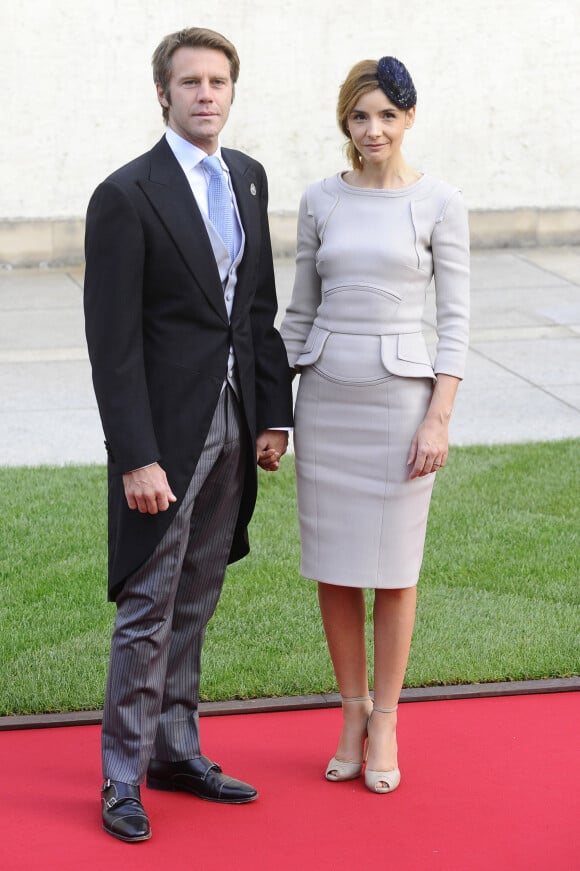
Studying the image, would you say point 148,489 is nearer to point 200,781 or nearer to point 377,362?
point 377,362

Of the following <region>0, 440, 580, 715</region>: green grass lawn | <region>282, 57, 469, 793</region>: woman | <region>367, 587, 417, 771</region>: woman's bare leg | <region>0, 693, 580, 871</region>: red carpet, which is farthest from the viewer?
<region>0, 440, 580, 715</region>: green grass lawn

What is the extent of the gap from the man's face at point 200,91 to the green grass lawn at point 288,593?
2125mm

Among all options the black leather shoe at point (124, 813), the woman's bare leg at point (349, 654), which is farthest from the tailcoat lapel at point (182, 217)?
the black leather shoe at point (124, 813)

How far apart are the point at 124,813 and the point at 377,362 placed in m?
1.50

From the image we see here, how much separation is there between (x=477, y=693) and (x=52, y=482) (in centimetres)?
320

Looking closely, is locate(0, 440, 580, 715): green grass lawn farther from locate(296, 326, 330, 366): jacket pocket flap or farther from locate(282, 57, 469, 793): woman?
locate(296, 326, 330, 366): jacket pocket flap

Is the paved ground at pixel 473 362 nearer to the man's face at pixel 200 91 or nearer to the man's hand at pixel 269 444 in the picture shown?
the man's hand at pixel 269 444

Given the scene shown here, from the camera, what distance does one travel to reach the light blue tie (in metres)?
3.78

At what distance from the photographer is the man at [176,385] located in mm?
3627

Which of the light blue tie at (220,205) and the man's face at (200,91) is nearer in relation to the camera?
the man's face at (200,91)

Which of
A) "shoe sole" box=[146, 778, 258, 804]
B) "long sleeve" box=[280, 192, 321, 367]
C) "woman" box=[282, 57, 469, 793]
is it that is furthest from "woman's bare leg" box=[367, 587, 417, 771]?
"long sleeve" box=[280, 192, 321, 367]

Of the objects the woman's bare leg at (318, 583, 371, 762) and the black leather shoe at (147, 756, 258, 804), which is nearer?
the black leather shoe at (147, 756, 258, 804)

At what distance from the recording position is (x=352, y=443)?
4047mm

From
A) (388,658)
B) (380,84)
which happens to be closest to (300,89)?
(380,84)
